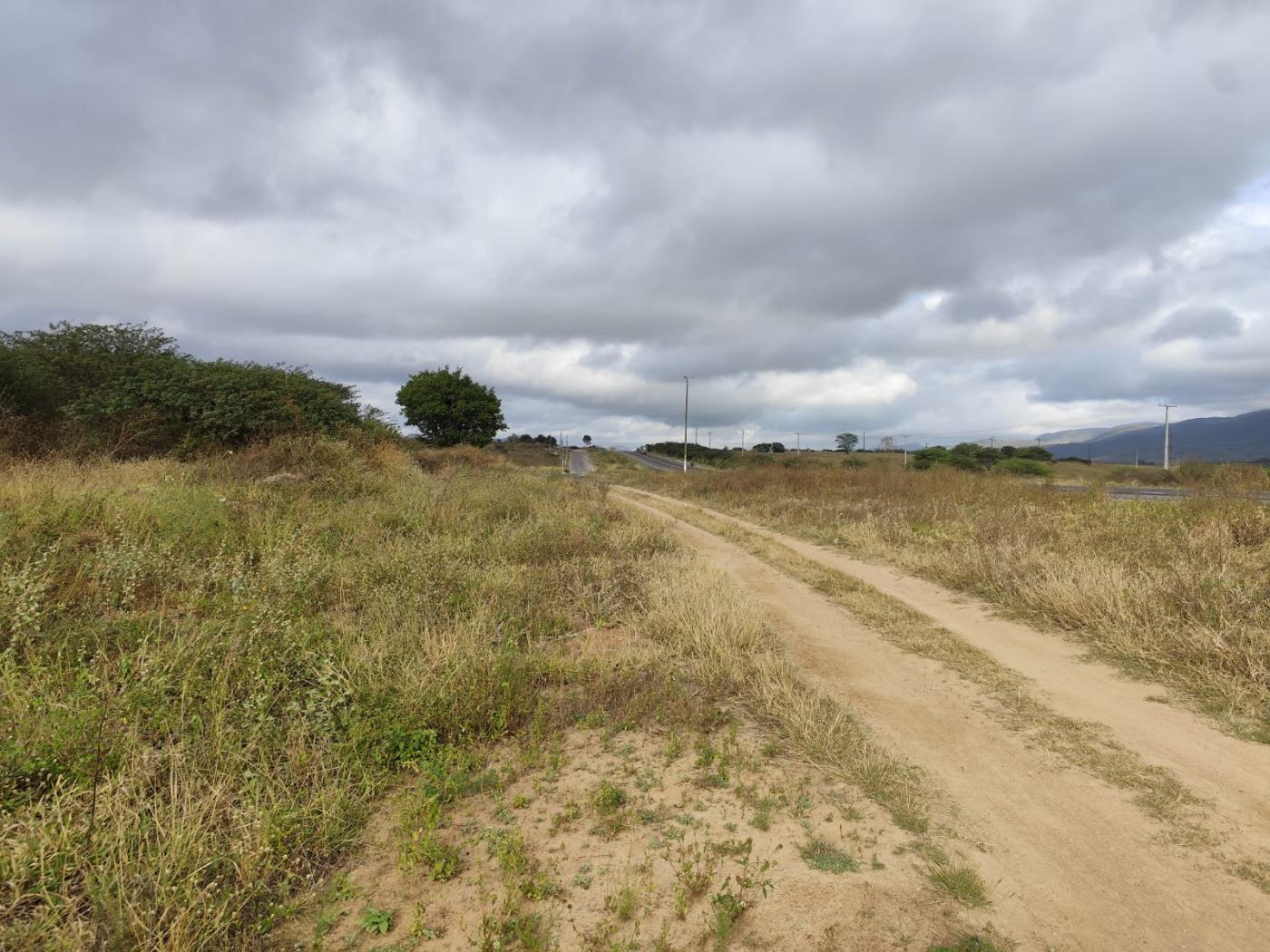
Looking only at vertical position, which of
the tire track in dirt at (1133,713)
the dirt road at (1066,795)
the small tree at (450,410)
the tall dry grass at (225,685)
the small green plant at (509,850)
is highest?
the small tree at (450,410)

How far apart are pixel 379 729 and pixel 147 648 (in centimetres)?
190

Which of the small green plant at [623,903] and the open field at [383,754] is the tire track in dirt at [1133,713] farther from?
the small green plant at [623,903]

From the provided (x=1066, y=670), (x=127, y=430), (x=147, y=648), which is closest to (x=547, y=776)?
(x=147, y=648)

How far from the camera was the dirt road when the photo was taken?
263cm

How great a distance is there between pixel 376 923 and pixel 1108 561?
9.86 meters

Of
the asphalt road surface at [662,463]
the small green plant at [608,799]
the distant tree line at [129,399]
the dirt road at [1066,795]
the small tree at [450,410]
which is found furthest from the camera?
the asphalt road surface at [662,463]

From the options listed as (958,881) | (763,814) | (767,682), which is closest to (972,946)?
(958,881)

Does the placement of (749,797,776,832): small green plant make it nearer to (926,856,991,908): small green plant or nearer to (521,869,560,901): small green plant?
(926,856,991,908): small green plant

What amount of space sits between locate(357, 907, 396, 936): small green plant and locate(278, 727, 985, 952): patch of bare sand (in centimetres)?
3

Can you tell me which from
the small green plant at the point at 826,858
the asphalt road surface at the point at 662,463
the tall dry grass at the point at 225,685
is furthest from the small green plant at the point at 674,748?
the asphalt road surface at the point at 662,463

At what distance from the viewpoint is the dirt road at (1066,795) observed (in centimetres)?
263

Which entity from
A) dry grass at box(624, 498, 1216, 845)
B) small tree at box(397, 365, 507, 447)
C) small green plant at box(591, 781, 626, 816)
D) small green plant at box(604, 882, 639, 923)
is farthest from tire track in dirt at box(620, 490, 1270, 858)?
small tree at box(397, 365, 507, 447)

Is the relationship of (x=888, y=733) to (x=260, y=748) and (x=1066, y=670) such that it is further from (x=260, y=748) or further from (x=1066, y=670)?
(x=260, y=748)

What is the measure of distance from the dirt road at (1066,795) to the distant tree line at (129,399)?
1423 centimetres
